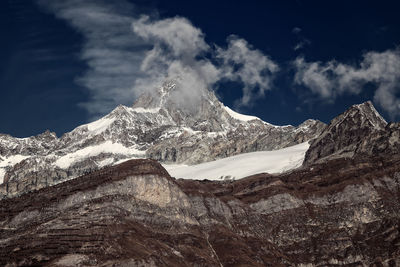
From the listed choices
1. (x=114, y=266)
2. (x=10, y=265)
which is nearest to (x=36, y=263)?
(x=10, y=265)

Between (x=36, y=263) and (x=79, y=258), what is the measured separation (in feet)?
44.7

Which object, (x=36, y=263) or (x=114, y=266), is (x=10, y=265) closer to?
(x=36, y=263)

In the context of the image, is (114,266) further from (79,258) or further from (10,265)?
(10,265)

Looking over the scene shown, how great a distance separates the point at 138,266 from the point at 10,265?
1540 inches

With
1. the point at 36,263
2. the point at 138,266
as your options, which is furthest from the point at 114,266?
the point at 36,263

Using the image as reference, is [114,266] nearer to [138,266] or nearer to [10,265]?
[138,266]

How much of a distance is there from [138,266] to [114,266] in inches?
329

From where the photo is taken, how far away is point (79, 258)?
197 metres

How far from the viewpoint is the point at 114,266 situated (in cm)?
19462

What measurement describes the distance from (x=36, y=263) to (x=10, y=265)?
315 inches

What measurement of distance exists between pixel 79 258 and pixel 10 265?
21.6 metres

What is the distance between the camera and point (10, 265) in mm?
198875

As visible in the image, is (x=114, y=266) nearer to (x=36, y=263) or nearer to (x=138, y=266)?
(x=138, y=266)

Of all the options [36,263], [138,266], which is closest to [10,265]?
[36,263]
